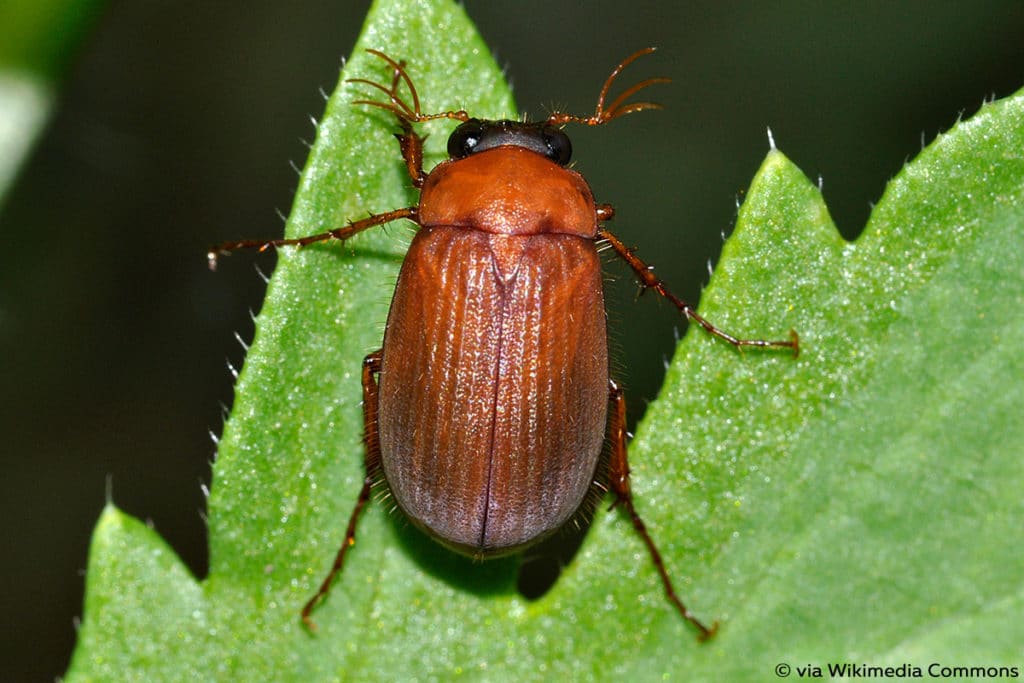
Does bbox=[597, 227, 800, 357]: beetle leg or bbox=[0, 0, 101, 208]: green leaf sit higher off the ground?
bbox=[0, 0, 101, 208]: green leaf

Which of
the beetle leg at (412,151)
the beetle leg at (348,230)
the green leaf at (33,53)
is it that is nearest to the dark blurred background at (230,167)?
the green leaf at (33,53)

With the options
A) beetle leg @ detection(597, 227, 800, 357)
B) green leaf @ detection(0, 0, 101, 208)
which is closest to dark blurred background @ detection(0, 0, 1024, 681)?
green leaf @ detection(0, 0, 101, 208)

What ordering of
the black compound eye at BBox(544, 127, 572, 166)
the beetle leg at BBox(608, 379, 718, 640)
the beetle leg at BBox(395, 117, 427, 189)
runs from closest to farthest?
the beetle leg at BBox(608, 379, 718, 640), the beetle leg at BBox(395, 117, 427, 189), the black compound eye at BBox(544, 127, 572, 166)

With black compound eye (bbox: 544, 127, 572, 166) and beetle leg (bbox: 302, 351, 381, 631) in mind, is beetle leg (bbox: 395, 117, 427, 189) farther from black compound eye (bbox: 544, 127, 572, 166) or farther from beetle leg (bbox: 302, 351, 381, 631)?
beetle leg (bbox: 302, 351, 381, 631)

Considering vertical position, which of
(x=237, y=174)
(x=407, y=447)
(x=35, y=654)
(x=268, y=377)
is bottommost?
(x=35, y=654)

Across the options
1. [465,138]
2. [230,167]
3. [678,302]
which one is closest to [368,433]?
[465,138]

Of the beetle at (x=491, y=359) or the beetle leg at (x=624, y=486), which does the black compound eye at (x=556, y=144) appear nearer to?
the beetle at (x=491, y=359)

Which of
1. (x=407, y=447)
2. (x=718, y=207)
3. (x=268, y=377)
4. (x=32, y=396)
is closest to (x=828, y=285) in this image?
(x=407, y=447)

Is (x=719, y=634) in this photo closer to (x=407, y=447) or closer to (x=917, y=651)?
(x=917, y=651)
